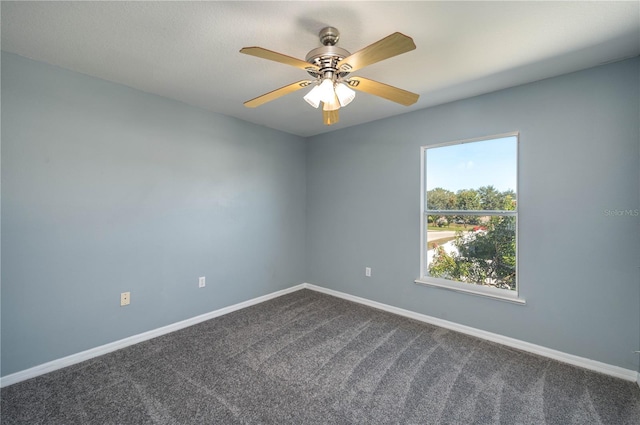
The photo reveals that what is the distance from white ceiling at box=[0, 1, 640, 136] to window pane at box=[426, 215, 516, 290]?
1311 mm

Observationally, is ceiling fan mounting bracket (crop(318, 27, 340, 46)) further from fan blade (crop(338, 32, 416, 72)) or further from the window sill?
the window sill

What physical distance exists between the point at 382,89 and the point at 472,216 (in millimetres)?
1778

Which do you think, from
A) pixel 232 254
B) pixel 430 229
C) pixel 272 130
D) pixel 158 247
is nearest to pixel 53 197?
pixel 158 247

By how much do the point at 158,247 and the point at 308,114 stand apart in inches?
85.4

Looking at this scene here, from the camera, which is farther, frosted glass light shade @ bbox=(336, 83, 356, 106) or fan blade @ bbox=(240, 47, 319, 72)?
frosted glass light shade @ bbox=(336, 83, 356, 106)

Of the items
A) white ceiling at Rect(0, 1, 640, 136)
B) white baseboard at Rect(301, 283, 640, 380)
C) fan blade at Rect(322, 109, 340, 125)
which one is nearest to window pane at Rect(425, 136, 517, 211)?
white ceiling at Rect(0, 1, 640, 136)

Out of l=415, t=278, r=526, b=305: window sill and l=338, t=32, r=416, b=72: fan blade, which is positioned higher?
l=338, t=32, r=416, b=72: fan blade


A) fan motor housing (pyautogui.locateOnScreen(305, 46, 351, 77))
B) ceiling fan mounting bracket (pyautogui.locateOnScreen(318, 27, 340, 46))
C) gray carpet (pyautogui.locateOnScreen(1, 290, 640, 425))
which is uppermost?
ceiling fan mounting bracket (pyautogui.locateOnScreen(318, 27, 340, 46))

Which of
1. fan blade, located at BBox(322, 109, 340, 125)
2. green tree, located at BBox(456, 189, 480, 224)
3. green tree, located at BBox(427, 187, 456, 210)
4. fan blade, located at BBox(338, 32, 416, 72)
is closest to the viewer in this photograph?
fan blade, located at BBox(338, 32, 416, 72)

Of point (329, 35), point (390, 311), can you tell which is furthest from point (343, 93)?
point (390, 311)

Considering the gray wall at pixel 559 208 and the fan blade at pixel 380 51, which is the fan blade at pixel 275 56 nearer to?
the fan blade at pixel 380 51

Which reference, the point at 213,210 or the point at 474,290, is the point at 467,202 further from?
the point at 213,210

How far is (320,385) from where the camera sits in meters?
1.94

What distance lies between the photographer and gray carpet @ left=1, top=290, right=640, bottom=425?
1660 millimetres
